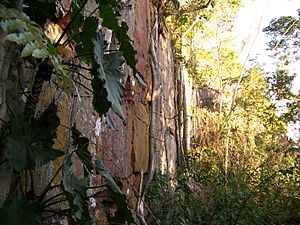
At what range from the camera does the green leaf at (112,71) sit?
1.02 meters

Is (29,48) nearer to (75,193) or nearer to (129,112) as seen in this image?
(75,193)

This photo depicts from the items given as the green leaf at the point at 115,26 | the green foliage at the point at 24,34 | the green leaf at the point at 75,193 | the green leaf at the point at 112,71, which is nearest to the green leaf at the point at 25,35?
the green foliage at the point at 24,34

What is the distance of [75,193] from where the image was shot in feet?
3.41

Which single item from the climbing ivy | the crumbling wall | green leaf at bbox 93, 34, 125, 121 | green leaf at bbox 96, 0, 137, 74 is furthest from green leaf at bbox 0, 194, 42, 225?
green leaf at bbox 96, 0, 137, 74

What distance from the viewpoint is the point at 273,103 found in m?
8.52

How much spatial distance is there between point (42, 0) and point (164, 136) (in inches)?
160

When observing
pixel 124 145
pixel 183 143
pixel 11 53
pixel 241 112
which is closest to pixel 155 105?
pixel 124 145

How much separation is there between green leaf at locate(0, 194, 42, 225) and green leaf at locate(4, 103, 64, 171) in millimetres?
85

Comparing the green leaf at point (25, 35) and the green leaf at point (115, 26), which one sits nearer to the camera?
the green leaf at point (25, 35)

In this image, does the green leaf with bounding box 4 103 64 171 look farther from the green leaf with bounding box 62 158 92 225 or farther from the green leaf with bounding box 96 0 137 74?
the green leaf with bounding box 96 0 137 74

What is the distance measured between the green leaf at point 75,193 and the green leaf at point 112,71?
23 centimetres

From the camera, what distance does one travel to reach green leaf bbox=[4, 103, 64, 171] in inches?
38.4

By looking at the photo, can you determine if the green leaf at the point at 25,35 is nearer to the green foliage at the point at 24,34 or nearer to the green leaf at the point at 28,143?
the green foliage at the point at 24,34

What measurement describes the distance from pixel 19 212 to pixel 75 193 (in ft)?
0.52
